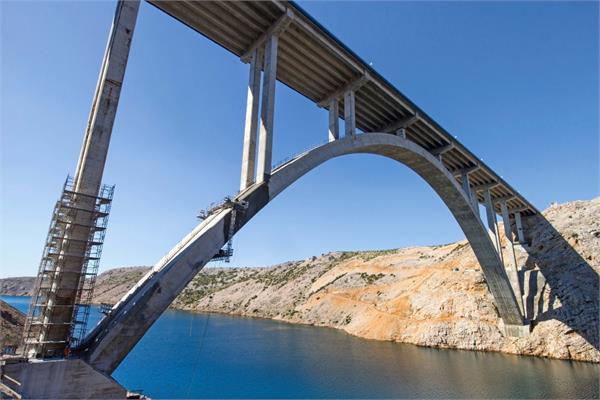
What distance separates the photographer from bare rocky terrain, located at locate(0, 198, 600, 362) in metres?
26.3

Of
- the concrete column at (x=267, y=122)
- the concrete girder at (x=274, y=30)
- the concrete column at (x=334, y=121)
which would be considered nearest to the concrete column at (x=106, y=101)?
the concrete column at (x=267, y=122)

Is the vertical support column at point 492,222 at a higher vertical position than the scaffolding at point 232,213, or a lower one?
higher

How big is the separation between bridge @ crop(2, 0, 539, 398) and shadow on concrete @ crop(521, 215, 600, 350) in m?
13.7

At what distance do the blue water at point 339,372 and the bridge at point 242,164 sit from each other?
11819 millimetres

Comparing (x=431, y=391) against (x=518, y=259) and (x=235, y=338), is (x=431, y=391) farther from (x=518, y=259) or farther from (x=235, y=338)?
(x=235, y=338)

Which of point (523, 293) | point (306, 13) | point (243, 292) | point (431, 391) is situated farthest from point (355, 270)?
point (306, 13)

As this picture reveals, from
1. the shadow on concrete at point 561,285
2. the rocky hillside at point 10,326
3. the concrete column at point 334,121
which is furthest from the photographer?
the shadow on concrete at point 561,285

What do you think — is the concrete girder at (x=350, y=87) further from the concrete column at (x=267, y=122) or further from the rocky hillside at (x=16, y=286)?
the rocky hillside at (x=16, y=286)

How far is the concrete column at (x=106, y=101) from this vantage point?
930cm

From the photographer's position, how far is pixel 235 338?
37.8 meters

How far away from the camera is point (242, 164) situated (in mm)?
13305

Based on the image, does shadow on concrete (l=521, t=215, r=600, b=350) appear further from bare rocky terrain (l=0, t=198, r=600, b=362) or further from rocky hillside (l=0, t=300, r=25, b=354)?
rocky hillside (l=0, t=300, r=25, b=354)

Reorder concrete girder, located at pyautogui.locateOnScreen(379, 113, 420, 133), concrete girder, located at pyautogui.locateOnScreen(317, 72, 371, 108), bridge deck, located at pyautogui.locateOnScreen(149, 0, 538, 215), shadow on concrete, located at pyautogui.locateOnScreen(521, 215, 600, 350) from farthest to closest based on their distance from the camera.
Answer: shadow on concrete, located at pyautogui.locateOnScreen(521, 215, 600, 350), concrete girder, located at pyautogui.locateOnScreen(379, 113, 420, 133), concrete girder, located at pyautogui.locateOnScreen(317, 72, 371, 108), bridge deck, located at pyautogui.locateOnScreen(149, 0, 538, 215)

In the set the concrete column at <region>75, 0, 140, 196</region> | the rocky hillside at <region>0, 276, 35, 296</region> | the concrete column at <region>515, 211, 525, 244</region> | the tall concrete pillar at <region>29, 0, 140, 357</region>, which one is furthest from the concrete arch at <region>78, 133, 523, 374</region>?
the rocky hillside at <region>0, 276, 35, 296</region>
